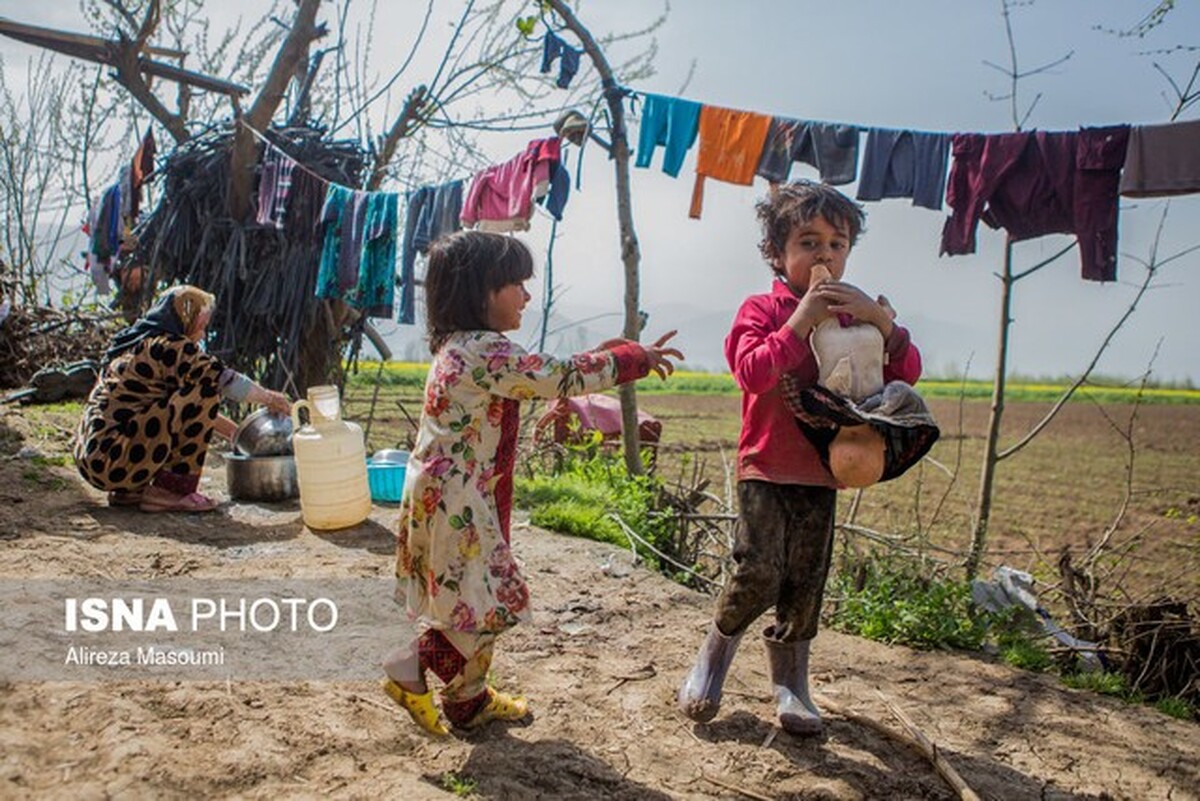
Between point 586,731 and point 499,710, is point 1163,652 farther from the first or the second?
point 499,710

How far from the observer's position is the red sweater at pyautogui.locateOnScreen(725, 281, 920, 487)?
2.18 meters

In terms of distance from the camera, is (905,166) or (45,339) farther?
(45,339)

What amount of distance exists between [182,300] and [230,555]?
1.27 metres

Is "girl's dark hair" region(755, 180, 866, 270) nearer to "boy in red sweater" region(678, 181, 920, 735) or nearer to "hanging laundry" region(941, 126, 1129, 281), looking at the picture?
"boy in red sweater" region(678, 181, 920, 735)

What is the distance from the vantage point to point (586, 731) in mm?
2359

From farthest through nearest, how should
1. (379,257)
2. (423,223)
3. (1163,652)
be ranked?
(379,257) → (423,223) → (1163,652)

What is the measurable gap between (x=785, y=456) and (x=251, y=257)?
6846 millimetres

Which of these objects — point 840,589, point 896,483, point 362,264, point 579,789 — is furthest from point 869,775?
point 896,483

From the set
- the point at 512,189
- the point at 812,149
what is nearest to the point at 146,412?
the point at 512,189

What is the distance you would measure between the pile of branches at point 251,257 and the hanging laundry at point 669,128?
3.45 meters

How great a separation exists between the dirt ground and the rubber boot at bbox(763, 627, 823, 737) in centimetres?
5

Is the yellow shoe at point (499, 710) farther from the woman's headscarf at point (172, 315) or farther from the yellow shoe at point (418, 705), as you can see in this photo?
the woman's headscarf at point (172, 315)

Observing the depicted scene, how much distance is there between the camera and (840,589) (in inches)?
158

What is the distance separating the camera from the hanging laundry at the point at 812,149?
4.95 m
